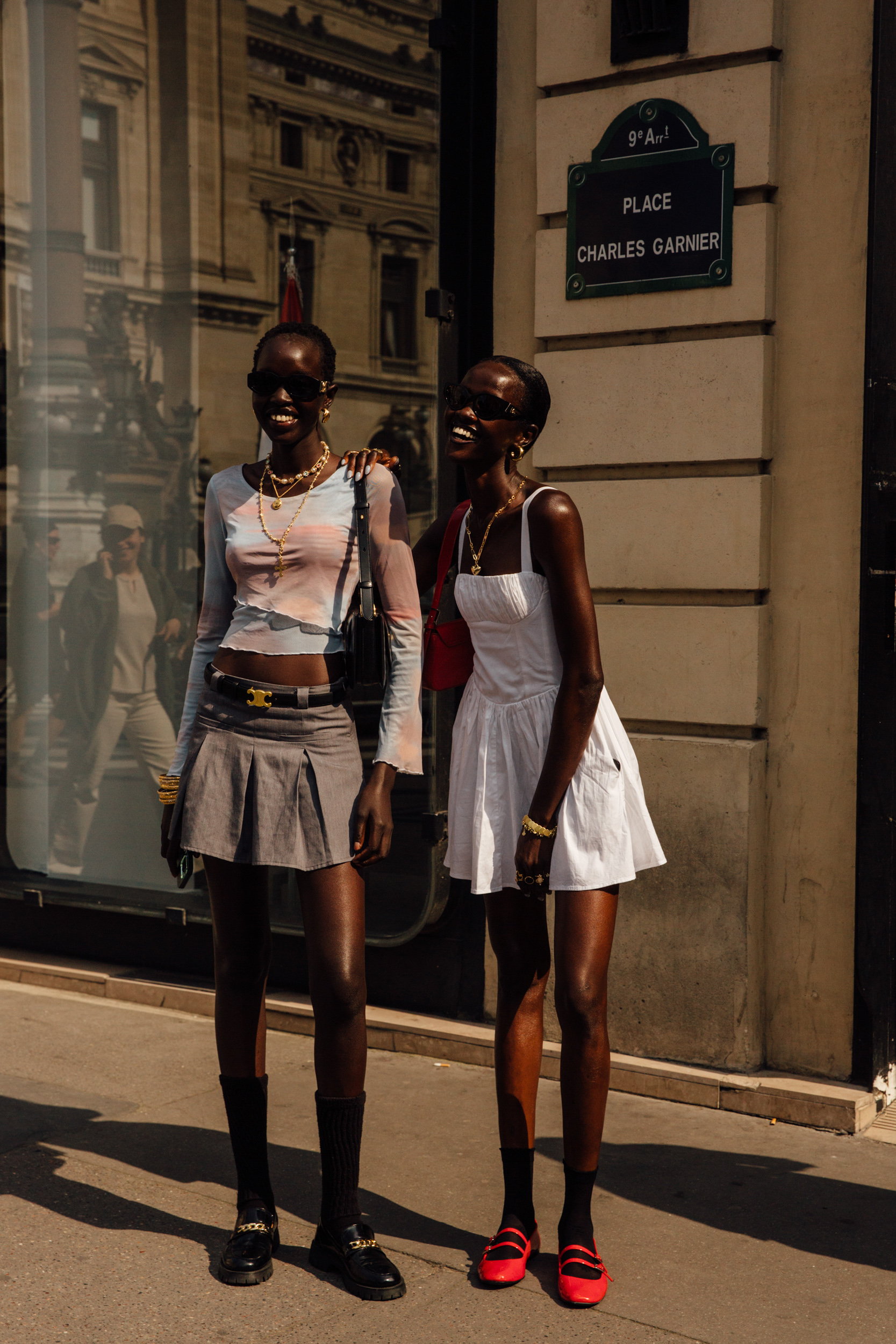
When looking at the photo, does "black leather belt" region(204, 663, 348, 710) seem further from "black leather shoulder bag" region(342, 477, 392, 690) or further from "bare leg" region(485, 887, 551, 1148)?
"bare leg" region(485, 887, 551, 1148)

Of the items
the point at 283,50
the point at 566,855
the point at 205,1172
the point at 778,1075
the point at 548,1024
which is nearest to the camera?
the point at 566,855

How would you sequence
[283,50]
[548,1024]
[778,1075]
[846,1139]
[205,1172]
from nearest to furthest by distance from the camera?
[205,1172]
[846,1139]
[778,1075]
[548,1024]
[283,50]

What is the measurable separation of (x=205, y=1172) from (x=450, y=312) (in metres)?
2.88

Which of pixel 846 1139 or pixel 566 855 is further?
pixel 846 1139

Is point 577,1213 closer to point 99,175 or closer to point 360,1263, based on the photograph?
point 360,1263

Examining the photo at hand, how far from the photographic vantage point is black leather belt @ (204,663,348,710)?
3252mm

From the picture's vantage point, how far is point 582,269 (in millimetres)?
4793

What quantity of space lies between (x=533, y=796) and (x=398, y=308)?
293 centimetres

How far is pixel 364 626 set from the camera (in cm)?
327

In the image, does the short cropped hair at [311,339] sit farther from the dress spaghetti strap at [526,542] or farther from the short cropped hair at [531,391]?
the dress spaghetti strap at [526,542]

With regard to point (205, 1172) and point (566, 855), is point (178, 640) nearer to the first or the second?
point (205, 1172)

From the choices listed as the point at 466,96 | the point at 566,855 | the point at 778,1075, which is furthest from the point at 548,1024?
the point at 466,96

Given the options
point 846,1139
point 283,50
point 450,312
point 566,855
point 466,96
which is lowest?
point 846,1139

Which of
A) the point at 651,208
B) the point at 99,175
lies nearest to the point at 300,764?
the point at 651,208
